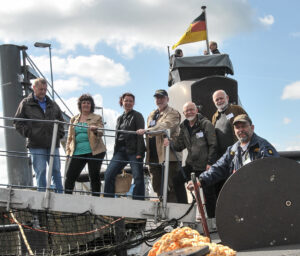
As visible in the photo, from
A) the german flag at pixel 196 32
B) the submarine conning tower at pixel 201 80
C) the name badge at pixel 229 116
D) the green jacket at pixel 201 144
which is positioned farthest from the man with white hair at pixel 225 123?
the german flag at pixel 196 32

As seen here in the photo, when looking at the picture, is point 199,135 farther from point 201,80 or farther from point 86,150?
point 201,80

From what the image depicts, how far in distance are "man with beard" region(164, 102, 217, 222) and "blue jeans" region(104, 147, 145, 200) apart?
0.47 metres

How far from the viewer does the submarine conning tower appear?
7.22 metres

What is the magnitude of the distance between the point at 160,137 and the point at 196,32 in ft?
13.8

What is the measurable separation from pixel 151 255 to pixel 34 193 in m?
2.44

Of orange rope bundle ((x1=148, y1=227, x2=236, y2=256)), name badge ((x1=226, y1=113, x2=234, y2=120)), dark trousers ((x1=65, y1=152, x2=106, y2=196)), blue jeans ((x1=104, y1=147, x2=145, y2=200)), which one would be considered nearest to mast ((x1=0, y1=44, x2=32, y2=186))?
dark trousers ((x1=65, y1=152, x2=106, y2=196))

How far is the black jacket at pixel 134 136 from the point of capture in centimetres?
525

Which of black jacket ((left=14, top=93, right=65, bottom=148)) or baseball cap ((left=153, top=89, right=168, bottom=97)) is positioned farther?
baseball cap ((left=153, top=89, right=168, bottom=97))

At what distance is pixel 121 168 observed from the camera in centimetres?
534

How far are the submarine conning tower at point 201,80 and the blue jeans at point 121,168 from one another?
2.27 metres

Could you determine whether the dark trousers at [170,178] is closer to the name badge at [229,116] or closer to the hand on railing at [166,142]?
the hand on railing at [166,142]

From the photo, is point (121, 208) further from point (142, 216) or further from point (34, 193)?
point (34, 193)

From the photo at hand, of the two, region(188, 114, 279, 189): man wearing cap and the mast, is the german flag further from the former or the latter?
region(188, 114, 279, 189): man wearing cap

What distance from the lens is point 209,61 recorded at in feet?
25.5
